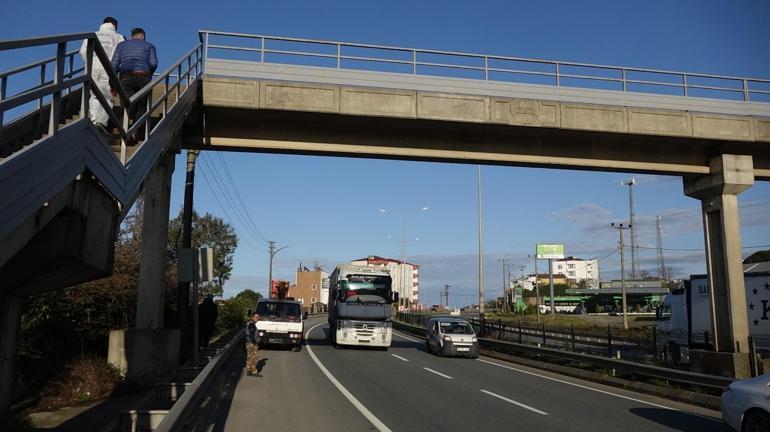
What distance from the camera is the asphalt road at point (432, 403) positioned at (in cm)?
998

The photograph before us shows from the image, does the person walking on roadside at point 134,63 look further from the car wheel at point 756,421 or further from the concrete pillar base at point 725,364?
the concrete pillar base at point 725,364

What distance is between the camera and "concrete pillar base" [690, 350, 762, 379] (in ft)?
56.0

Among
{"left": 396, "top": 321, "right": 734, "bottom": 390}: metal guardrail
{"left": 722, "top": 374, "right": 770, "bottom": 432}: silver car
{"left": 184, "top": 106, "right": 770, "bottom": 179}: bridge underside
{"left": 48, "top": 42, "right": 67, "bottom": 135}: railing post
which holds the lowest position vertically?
{"left": 396, "top": 321, "right": 734, "bottom": 390}: metal guardrail

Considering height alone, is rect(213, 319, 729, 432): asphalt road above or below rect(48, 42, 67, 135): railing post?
below

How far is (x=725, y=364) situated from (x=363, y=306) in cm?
1450

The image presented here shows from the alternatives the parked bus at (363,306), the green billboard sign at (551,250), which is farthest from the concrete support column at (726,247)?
the green billboard sign at (551,250)

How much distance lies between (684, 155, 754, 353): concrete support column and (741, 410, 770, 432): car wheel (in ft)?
35.4

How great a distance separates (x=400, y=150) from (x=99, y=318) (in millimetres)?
9614

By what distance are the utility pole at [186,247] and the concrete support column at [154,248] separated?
3.07 meters

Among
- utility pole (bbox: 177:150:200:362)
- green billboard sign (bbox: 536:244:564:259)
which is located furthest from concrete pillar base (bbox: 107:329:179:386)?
green billboard sign (bbox: 536:244:564:259)

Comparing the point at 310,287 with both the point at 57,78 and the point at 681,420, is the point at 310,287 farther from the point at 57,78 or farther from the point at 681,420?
the point at 57,78

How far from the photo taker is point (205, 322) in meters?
20.9

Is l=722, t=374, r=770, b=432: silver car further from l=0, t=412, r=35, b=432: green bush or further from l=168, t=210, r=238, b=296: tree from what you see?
l=168, t=210, r=238, b=296: tree

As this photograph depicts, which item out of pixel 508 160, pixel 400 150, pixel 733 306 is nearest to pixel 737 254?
pixel 733 306
